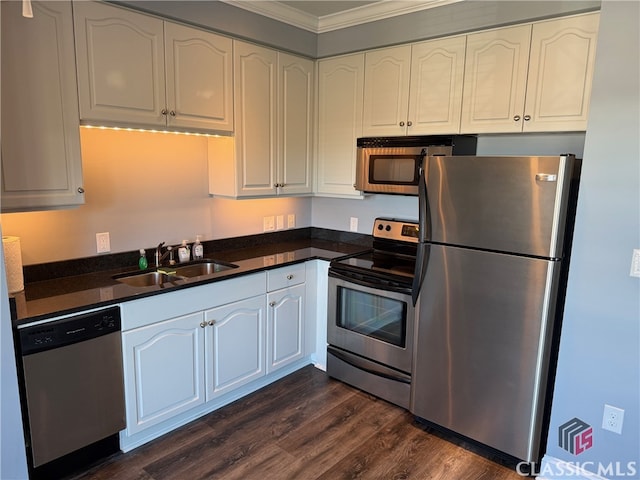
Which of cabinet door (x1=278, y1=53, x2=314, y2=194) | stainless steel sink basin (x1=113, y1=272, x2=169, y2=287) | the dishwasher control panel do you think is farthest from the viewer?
cabinet door (x1=278, y1=53, x2=314, y2=194)

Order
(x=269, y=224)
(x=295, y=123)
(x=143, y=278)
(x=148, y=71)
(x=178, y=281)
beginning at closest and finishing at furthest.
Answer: (x=148, y=71), (x=178, y=281), (x=143, y=278), (x=295, y=123), (x=269, y=224)

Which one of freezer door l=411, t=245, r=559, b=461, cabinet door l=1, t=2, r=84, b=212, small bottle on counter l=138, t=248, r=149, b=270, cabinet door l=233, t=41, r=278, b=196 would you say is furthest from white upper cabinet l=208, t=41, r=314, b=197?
freezer door l=411, t=245, r=559, b=461

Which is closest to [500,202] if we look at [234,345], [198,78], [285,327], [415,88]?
[415,88]

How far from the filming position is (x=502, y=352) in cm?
223

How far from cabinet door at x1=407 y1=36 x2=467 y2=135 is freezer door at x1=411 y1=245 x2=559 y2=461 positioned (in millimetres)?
884

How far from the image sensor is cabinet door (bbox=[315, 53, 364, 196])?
3.13 metres

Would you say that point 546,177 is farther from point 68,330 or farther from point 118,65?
point 68,330

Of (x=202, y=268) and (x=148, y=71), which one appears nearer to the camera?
(x=148, y=71)

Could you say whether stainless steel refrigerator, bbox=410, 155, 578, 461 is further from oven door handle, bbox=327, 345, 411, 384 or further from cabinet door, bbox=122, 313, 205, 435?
cabinet door, bbox=122, 313, 205, 435

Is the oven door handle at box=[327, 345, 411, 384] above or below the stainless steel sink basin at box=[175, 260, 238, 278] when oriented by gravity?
below

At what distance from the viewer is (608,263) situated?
1.93 metres

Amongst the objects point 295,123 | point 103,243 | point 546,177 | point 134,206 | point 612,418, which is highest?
point 295,123

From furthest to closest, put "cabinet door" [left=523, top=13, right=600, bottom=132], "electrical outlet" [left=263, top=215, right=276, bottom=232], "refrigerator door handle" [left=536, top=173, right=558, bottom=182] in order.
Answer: "electrical outlet" [left=263, top=215, right=276, bottom=232] → "cabinet door" [left=523, top=13, right=600, bottom=132] → "refrigerator door handle" [left=536, top=173, right=558, bottom=182]

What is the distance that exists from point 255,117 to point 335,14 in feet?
3.09
